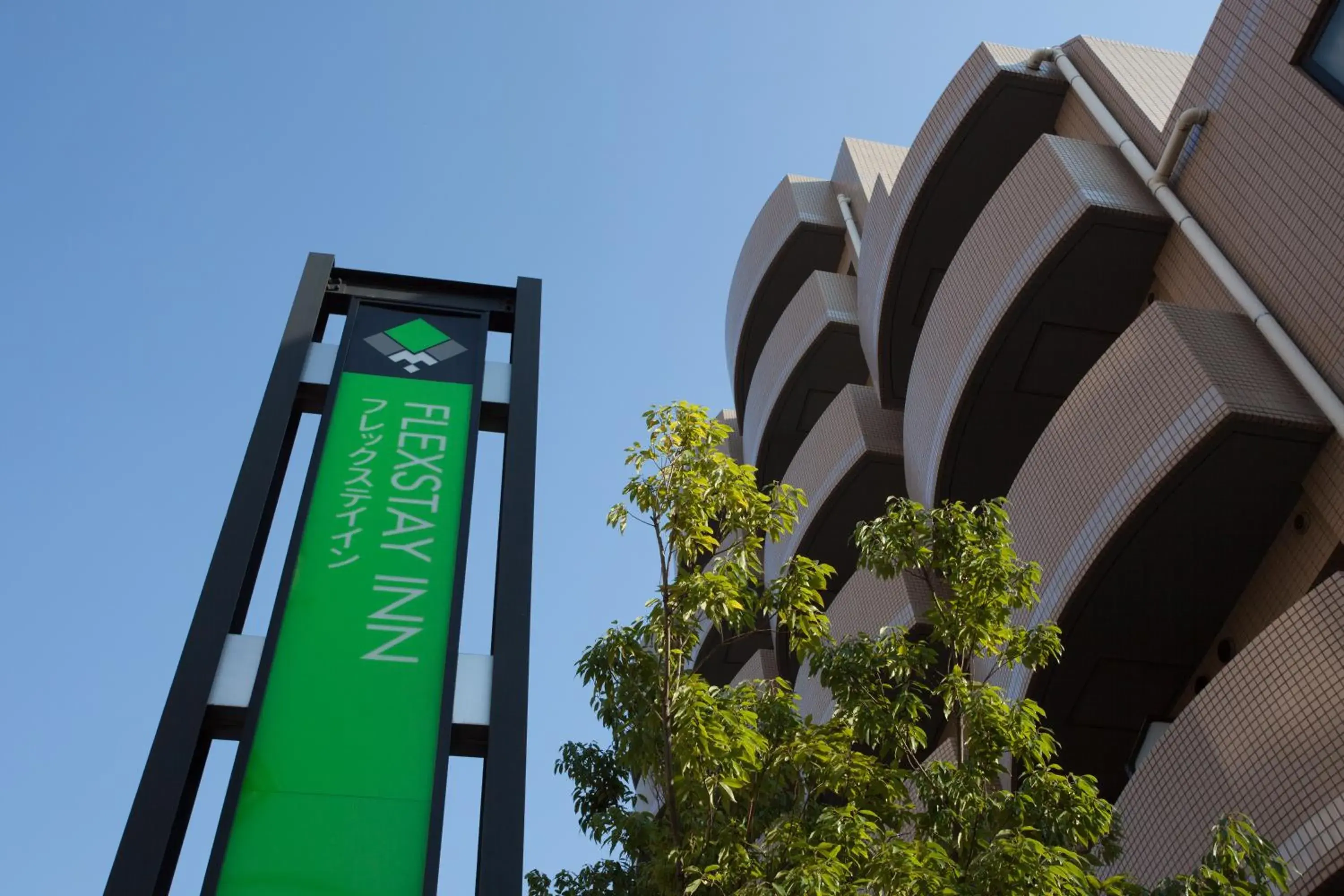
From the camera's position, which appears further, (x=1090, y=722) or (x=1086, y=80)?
(x=1086, y=80)

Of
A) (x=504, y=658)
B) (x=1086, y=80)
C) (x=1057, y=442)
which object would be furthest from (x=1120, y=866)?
(x=1086, y=80)

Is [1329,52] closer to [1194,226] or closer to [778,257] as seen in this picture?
[1194,226]

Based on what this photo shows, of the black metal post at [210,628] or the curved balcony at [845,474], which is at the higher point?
the curved balcony at [845,474]

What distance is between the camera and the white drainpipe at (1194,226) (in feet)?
34.8

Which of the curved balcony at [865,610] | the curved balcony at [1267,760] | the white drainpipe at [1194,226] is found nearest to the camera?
the curved balcony at [1267,760]

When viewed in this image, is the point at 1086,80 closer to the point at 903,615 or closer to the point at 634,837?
the point at 903,615

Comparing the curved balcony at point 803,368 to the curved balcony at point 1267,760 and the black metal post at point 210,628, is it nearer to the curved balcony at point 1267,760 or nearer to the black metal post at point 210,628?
the curved balcony at point 1267,760

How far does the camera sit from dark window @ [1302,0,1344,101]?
1096 centimetres

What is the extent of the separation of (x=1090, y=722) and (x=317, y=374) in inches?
363

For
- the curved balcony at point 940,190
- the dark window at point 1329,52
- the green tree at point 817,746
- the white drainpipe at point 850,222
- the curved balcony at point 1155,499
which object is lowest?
the green tree at point 817,746

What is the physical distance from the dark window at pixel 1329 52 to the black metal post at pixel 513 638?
7230mm

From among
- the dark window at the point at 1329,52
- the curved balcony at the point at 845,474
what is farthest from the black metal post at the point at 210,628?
the curved balcony at the point at 845,474

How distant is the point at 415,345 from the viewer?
9219mm

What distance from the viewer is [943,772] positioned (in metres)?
7.42
